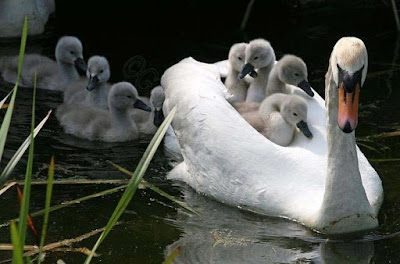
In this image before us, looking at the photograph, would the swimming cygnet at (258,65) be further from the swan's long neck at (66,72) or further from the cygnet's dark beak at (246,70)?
the swan's long neck at (66,72)

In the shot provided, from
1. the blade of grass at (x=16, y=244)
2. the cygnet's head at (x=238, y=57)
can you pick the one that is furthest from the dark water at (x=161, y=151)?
the blade of grass at (x=16, y=244)

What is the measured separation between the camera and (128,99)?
303 inches

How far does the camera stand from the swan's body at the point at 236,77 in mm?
7355

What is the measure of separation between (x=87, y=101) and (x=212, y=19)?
3.30 meters

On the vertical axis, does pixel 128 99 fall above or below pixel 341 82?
below

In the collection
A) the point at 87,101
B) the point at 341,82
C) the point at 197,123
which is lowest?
the point at 87,101

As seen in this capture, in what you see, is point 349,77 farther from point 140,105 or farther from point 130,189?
point 140,105

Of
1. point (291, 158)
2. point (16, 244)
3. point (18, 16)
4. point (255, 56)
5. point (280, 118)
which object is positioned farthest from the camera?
point (18, 16)

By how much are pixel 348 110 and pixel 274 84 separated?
241cm

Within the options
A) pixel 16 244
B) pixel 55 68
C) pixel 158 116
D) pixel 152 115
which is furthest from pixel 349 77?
pixel 55 68

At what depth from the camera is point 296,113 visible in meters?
6.22

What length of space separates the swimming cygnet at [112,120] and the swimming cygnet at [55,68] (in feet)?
3.12

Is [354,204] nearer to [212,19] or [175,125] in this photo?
[175,125]

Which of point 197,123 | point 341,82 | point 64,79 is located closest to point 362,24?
point 64,79
